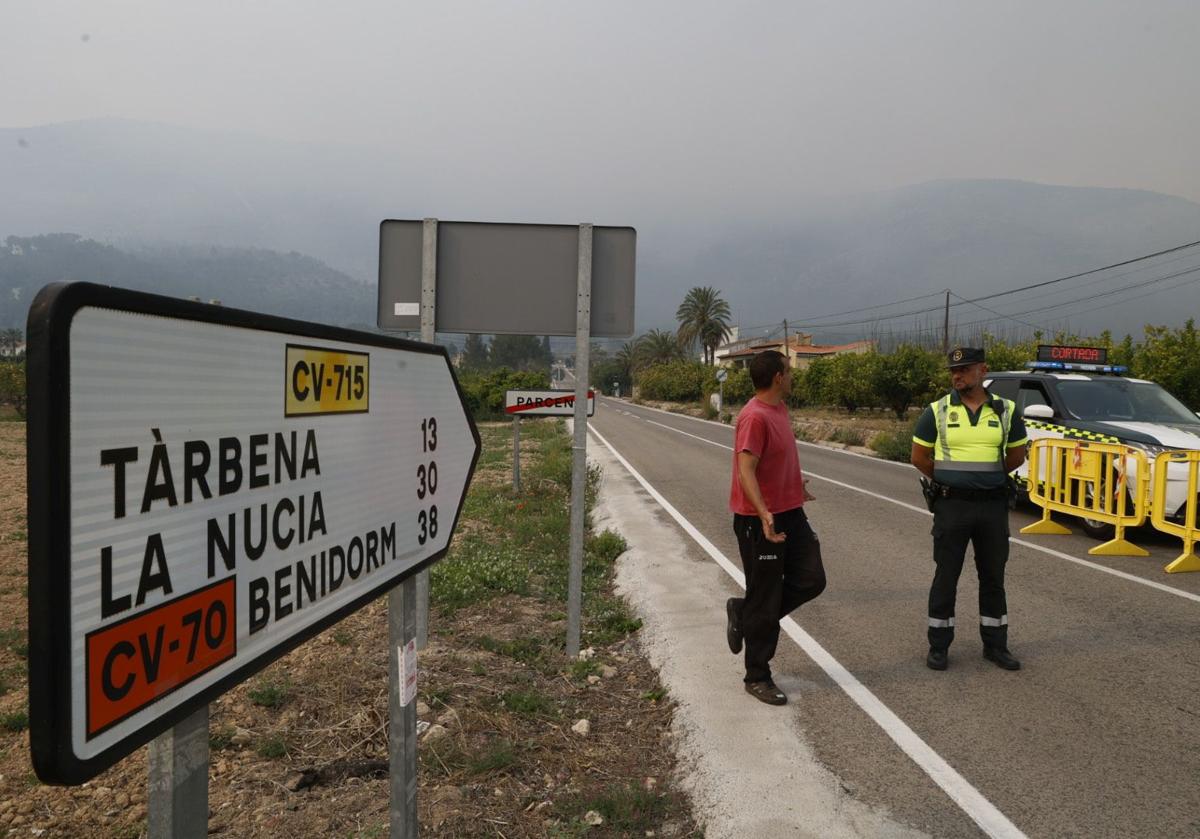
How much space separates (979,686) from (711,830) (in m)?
2.35

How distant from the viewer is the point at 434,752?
3947 millimetres

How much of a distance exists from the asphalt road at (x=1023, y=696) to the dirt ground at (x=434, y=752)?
82 centimetres

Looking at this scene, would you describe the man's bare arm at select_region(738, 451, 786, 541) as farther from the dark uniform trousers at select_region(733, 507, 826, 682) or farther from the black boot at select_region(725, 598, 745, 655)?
the black boot at select_region(725, 598, 745, 655)

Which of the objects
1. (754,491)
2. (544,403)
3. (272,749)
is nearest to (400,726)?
(272,749)

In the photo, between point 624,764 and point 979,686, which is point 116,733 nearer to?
point 624,764

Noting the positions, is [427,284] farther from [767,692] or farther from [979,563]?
[979,563]

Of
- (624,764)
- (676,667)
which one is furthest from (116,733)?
(676,667)

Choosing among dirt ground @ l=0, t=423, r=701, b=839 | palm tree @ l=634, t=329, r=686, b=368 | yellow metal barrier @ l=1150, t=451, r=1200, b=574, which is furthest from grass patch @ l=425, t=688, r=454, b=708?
palm tree @ l=634, t=329, r=686, b=368

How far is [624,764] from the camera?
162 inches

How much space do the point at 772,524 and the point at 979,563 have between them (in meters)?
1.66

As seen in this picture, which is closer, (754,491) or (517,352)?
(754,491)

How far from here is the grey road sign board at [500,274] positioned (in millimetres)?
5367

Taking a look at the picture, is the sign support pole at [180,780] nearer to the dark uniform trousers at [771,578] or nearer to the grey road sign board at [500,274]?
the dark uniform trousers at [771,578]

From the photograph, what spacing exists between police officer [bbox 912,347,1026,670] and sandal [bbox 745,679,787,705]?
3.96 feet
